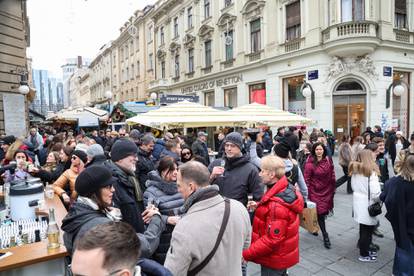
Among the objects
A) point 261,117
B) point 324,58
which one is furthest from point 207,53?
point 261,117

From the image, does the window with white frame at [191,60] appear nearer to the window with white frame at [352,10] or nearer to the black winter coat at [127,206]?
the window with white frame at [352,10]

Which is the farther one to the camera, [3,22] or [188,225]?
[3,22]

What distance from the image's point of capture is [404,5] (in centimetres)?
1568

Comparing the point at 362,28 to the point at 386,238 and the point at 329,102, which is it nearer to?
the point at 329,102

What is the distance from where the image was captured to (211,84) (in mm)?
24312

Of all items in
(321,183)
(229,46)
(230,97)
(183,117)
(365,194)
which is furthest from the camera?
(230,97)

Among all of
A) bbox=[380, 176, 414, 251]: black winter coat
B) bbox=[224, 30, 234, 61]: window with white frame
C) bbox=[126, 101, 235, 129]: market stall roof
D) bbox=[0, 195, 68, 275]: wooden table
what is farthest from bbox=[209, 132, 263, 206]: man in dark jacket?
bbox=[224, 30, 234, 61]: window with white frame

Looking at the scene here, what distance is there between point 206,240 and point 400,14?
18786 mm

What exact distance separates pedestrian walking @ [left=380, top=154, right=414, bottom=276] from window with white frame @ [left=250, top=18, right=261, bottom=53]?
683 inches

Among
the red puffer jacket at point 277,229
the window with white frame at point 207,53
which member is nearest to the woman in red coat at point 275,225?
the red puffer jacket at point 277,229

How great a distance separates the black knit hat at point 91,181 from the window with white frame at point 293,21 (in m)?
17.1

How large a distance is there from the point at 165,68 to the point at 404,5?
21.7 meters

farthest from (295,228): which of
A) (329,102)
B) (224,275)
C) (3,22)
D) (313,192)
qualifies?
(3,22)

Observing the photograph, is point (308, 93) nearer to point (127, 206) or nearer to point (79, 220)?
point (127, 206)
